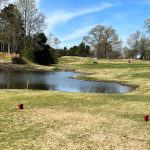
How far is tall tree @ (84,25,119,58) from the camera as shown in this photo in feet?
529

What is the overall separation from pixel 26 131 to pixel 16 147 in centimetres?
224

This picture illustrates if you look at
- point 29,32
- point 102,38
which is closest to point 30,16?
point 29,32

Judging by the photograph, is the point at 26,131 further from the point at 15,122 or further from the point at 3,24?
the point at 3,24

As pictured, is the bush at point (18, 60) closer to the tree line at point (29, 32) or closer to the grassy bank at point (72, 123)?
the tree line at point (29, 32)

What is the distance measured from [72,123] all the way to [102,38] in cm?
14763

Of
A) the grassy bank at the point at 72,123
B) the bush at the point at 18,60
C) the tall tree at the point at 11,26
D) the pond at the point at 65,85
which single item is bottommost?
the pond at the point at 65,85

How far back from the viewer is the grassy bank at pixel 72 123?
44.5ft

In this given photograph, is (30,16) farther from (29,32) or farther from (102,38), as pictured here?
(102,38)

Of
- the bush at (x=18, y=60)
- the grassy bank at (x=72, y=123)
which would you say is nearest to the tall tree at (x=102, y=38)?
the bush at (x=18, y=60)

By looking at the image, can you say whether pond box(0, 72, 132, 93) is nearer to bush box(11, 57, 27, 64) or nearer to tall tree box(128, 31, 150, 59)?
bush box(11, 57, 27, 64)

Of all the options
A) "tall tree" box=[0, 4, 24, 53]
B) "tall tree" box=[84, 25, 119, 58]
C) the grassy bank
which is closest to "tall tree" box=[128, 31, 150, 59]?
"tall tree" box=[84, 25, 119, 58]

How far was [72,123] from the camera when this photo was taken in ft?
54.6

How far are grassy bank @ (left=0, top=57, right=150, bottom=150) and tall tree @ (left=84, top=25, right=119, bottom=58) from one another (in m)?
138

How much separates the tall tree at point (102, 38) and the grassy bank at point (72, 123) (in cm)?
13847
